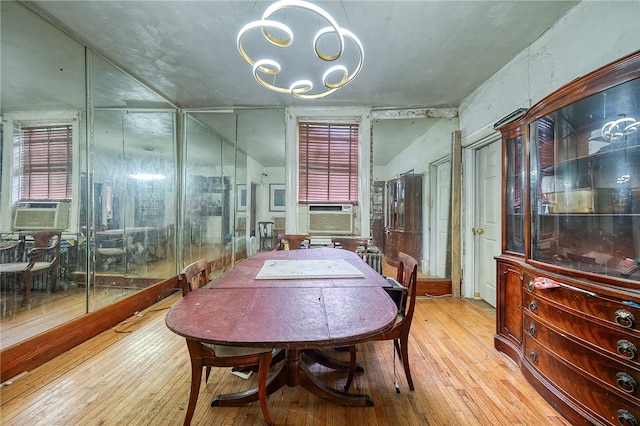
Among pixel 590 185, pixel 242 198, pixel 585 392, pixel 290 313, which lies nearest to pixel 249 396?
pixel 290 313

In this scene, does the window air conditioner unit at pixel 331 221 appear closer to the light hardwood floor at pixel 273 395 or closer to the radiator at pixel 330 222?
the radiator at pixel 330 222

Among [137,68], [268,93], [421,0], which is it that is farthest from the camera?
[268,93]

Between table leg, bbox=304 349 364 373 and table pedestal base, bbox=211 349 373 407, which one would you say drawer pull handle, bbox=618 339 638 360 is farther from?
table leg, bbox=304 349 364 373

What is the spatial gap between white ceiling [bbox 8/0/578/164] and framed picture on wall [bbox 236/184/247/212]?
82.5 inches

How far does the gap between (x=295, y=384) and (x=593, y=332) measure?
1575mm

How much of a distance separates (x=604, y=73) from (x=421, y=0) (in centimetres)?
124

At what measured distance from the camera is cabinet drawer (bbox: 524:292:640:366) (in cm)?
110

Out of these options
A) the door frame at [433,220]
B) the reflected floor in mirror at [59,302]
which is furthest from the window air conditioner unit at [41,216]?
the door frame at [433,220]

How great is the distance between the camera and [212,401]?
1.48 m

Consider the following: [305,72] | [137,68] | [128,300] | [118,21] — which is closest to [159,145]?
[137,68]

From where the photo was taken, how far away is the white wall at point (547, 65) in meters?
1.57

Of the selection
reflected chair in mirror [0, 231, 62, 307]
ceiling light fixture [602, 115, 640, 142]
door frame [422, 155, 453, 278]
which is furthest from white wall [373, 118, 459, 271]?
reflected chair in mirror [0, 231, 62, 307]

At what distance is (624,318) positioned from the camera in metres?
1.11

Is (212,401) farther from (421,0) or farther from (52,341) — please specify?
(421,0)
